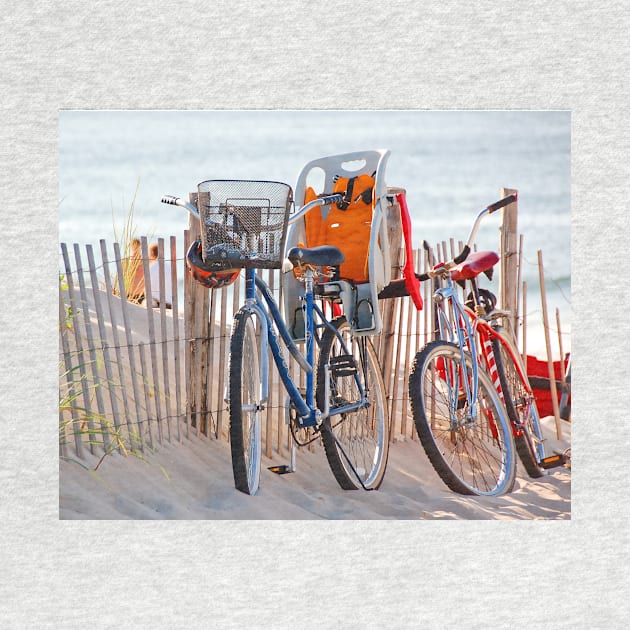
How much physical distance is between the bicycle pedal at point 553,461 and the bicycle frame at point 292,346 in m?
1.02

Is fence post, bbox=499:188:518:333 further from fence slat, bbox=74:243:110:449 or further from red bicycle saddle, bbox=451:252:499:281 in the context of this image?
fence slat, bbox=74:243:110:449

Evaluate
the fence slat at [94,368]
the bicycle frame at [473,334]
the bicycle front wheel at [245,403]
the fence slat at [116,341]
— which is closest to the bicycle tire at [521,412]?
the bicycle frame at [473,334]

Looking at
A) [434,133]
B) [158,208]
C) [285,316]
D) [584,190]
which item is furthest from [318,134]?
[158,208]

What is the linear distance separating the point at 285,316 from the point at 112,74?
1271mm

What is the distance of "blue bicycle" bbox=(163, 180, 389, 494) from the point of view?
11.9 ft

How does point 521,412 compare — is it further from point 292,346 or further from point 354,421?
point 292,346

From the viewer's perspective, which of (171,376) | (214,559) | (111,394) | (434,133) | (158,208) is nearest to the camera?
(214,559)

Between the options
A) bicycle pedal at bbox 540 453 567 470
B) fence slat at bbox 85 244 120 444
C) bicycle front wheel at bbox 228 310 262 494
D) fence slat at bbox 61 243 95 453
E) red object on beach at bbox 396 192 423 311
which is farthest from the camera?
bicycle pedal at bbox 540 453 567 470

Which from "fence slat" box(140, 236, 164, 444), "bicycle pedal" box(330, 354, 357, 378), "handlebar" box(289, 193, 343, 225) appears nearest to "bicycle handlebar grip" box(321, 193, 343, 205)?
"handlebar" box(289, 193, 343, 225)

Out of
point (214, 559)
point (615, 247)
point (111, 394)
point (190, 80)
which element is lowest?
point (214, 559)

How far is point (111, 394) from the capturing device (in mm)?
4082

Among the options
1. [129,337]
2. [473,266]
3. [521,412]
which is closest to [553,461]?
[521,412]

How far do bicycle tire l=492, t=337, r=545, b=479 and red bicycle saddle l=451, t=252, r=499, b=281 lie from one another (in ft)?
1.39

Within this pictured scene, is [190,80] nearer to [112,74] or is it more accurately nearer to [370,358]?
[112,74]
